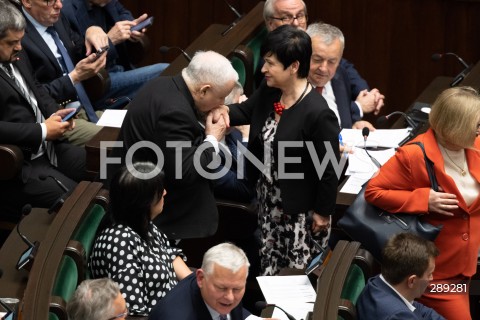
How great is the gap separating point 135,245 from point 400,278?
2.77ft

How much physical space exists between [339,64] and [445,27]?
1241 millimetres

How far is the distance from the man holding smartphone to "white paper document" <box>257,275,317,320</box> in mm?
1928

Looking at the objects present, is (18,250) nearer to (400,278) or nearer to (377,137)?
(400,278)

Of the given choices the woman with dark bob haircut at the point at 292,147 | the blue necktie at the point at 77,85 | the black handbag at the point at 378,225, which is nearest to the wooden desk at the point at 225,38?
the blue necktie at the point at 77,85

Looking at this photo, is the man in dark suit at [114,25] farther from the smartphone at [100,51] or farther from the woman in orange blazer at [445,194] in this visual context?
the woman in orange blazer at [445,194]

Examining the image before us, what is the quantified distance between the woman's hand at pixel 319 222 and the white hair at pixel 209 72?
0.60 meters

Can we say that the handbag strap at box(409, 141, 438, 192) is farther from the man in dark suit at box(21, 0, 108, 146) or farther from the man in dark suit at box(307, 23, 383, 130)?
the man in dark suit at box(21, 0, 108, 146)

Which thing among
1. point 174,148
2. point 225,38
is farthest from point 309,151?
point 225,38

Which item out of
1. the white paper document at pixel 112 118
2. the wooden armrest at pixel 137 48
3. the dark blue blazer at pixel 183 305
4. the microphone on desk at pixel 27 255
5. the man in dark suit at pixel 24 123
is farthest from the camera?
the wooden armrest at pixel 137 48

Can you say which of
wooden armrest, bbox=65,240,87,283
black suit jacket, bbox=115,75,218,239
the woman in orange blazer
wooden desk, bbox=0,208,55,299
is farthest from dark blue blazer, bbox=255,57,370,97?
wooden armrest, bbox=65,240,87,283

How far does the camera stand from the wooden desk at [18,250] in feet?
11.9

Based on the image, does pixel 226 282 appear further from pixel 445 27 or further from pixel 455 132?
pixel 445 27

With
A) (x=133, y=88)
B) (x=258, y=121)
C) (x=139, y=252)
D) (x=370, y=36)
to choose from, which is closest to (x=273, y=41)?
(x=258, y=121)

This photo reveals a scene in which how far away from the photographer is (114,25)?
5.57 meters
